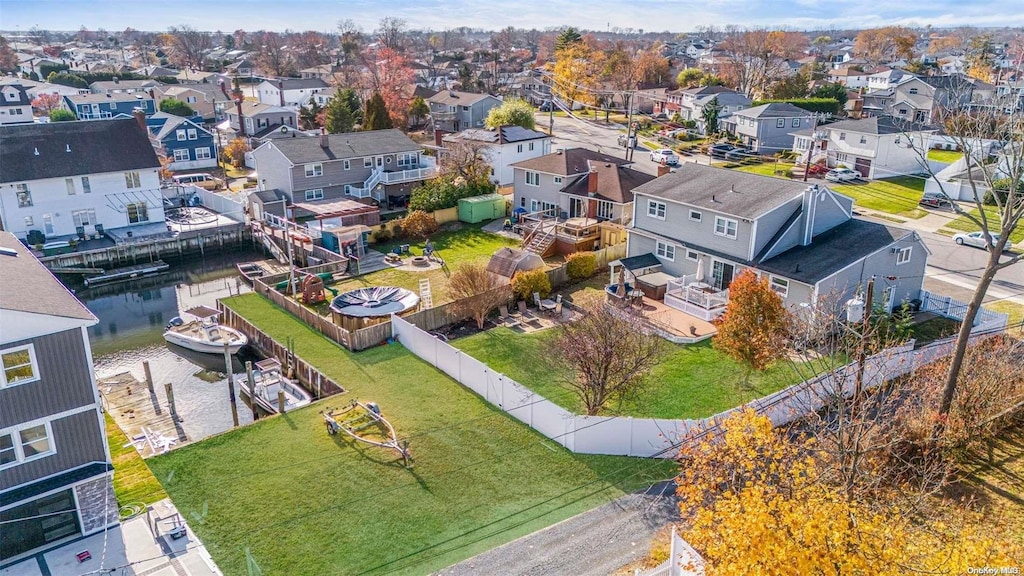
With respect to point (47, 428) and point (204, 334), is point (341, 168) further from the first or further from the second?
point (47, 428)

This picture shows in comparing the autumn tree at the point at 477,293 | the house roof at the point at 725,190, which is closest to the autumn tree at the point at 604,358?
the autumn tree at the point at 477,293

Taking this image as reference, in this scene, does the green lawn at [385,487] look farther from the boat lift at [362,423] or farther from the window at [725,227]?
the window at [725,227]

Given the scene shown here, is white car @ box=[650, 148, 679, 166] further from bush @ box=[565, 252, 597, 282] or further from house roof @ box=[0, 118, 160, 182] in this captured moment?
house roof @ box=[0, 118, 160, 182]

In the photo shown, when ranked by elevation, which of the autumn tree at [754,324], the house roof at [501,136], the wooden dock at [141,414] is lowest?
the wooden dock at [141,414]

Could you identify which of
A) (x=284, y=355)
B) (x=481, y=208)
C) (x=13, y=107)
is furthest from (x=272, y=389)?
(x=13, y=107)

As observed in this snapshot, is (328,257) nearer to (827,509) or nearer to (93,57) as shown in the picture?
(827,509)

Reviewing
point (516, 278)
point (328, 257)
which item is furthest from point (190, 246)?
point (516, 278)
